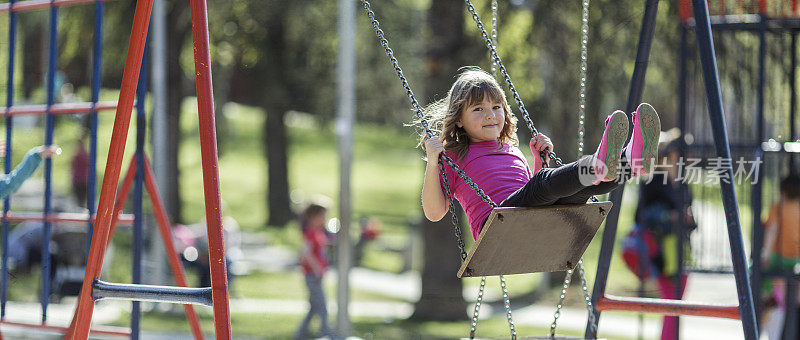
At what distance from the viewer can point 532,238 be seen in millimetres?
3105

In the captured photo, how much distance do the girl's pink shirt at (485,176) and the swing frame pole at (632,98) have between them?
1.71 ft

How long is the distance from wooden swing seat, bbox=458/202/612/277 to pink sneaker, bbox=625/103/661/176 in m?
0.27

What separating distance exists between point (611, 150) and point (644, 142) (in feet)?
0.42

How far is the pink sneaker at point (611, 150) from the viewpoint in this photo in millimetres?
2775

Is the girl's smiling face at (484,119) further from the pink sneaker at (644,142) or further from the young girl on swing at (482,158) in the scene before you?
the pink sneaker at (644,142)

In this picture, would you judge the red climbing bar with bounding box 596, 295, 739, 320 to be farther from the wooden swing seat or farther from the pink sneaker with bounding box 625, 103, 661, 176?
the pink sneaker with bounding box 625, 103, 661, 176

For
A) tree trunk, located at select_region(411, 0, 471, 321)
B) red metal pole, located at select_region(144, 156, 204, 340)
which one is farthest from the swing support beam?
tree trunk, located at select_region(411, 0, 471, 321)

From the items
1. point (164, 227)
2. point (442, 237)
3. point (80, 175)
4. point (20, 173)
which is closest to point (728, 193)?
point (164, 227)

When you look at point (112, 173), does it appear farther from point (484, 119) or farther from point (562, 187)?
point (562, 187)

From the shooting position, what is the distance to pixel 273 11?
508 inches

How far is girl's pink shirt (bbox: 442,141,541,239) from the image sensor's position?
333 cm

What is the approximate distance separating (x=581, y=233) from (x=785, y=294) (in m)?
3.15

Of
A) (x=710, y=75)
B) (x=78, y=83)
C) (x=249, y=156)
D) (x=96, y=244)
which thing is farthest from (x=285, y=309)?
(x=249, y=156)

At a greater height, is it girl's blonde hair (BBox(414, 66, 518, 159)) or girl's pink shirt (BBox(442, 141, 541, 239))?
girl's blonde hair (BBox(414, 66, 518, 159))
